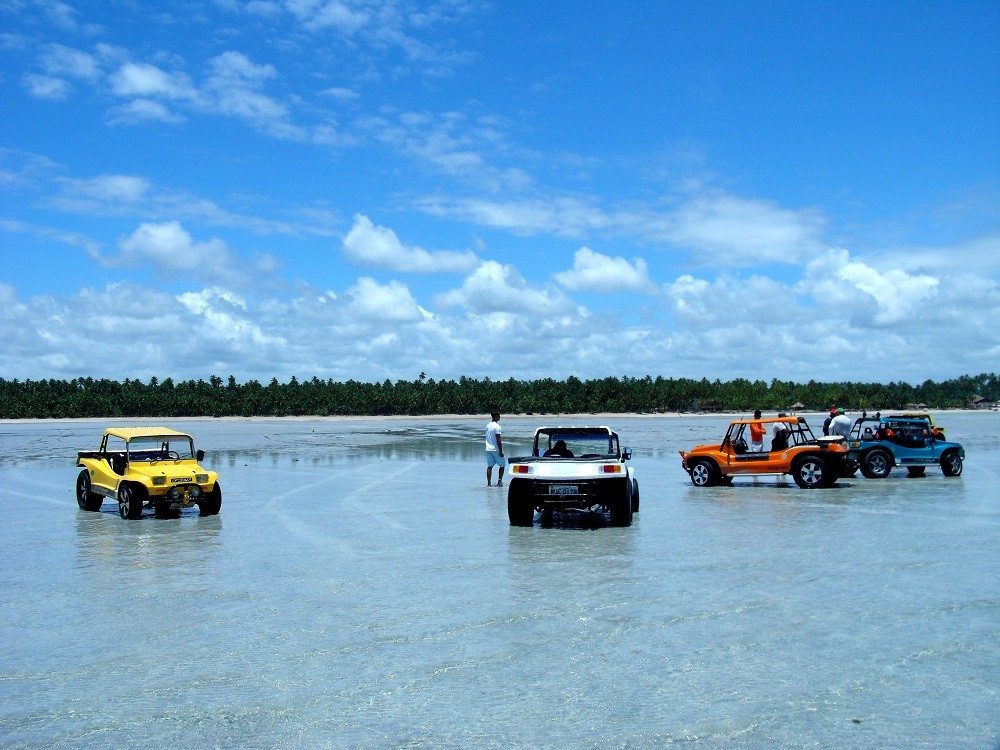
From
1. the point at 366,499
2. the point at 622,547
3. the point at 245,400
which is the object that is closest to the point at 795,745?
the point at 622,547

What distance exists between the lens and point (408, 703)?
5926mm

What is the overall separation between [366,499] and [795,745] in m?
14.1

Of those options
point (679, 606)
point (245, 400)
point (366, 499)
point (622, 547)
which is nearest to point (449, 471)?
point (366, 499)

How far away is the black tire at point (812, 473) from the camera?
2000cm

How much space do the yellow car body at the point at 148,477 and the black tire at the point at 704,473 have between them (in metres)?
10.4

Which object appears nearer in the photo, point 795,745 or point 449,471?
point 795,745

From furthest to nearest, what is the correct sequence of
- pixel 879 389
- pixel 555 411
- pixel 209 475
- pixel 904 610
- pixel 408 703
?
pixel 879 389 → pixel 555 411 → pixel 209 475 → pixel 904 610 → pixel 408 703

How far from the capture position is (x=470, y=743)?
525cm

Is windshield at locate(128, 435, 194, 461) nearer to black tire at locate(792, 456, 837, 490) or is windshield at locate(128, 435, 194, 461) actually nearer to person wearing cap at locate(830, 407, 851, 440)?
black tire at locate(792, 456, 837, 490)

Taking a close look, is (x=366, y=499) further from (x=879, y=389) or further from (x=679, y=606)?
(x=879, y=389)

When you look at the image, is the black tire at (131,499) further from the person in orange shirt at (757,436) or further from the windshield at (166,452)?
the person in orange shirt at (757,436)

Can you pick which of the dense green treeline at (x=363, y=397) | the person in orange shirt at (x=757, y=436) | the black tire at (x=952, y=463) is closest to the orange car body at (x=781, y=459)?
the person in orange shirt at (x=757, y=436)

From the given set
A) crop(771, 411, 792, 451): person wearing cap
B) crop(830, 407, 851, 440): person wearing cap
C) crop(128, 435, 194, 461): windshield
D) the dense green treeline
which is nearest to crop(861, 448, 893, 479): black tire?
crop(830, 407, 851, 440): person wearing cap

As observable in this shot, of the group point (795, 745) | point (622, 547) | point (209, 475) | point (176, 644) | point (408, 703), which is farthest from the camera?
point (209, 475)
